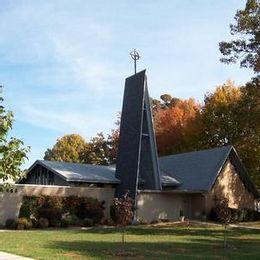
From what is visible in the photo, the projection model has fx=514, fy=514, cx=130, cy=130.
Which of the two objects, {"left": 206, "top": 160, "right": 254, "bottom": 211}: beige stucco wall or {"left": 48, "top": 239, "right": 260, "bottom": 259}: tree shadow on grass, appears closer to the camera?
{"left": 48, "top": 239, "right": 260, "bottom": 259}: tree shadow on grass

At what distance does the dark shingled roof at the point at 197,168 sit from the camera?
4194 centimetres

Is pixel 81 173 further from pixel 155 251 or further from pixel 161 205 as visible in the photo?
pixel 155 251

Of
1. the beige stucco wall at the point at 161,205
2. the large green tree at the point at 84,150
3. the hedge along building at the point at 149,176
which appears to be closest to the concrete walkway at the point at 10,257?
the hedge along building at the point at 149,176

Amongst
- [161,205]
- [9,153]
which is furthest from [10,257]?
[161,205]

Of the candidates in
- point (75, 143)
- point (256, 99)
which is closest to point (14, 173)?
point (256, 99)

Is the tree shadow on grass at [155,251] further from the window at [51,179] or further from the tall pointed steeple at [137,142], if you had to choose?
the window at [51,179]

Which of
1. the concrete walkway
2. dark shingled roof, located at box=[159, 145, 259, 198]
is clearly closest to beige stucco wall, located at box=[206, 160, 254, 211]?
dark shingled roof, located at box=[159, 145, 259, 198]

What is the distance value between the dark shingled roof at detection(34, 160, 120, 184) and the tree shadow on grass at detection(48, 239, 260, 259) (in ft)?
62.6

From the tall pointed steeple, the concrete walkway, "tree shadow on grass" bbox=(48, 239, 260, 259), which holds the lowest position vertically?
the concrete walkway

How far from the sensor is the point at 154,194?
41000 millimetres

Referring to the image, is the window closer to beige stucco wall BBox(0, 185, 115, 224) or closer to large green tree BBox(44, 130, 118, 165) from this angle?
beige stucco wall BBox(0, 185, 115, 224)

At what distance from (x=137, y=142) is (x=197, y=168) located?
733 cm

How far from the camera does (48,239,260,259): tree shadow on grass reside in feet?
55.6

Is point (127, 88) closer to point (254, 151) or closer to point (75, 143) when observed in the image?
point (254, 151)
